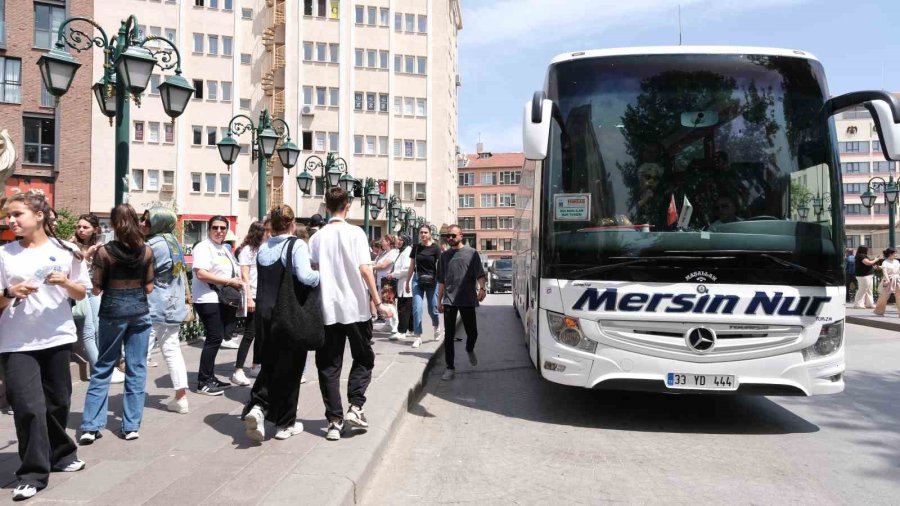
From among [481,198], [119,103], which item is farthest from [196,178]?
[481,198]

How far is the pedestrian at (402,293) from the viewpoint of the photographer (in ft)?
41.1

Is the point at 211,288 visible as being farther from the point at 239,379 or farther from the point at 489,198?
the point at 489,198

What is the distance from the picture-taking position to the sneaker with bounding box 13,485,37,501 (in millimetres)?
3977

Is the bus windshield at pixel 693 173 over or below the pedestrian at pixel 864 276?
over

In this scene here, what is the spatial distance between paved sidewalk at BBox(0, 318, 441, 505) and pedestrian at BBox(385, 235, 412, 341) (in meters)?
5.24

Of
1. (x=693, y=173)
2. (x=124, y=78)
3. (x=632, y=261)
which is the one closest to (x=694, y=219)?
(x=693, y=173)

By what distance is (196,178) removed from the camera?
51.3 metres

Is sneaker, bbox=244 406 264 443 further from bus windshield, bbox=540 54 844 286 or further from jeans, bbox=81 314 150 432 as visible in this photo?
bus windshield, bbox=540 54 844 286

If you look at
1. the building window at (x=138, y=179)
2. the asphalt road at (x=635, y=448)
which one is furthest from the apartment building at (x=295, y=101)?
the asphalt road at (x=635, y=448)

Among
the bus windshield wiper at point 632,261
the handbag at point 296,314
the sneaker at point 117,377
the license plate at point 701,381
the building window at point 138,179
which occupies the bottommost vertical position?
the sneaker at point 117,377

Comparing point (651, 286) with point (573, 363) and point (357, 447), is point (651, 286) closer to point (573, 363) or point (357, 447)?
point (573, 363)

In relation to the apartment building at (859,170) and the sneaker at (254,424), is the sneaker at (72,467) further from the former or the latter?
the apartment building at (859,170)

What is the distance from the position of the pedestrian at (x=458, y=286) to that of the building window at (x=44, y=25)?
39.9 metres

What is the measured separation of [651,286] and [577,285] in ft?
2.04
